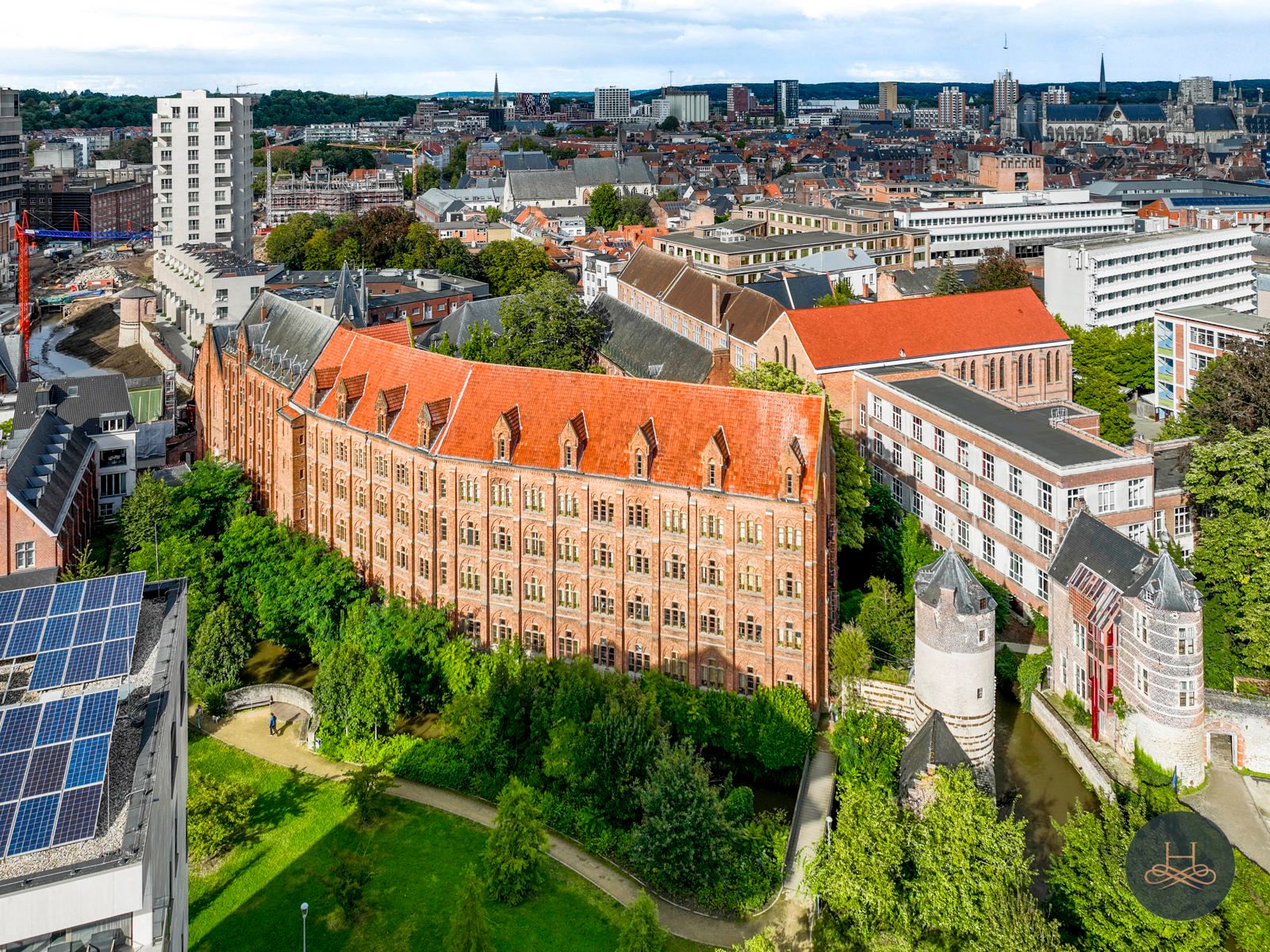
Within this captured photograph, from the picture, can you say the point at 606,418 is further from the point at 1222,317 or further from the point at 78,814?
the point at 1222,317

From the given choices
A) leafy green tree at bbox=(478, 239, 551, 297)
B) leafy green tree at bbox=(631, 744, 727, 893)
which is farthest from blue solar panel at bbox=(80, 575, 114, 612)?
leafy green tree at bbox=(478, 239, 551, 297)

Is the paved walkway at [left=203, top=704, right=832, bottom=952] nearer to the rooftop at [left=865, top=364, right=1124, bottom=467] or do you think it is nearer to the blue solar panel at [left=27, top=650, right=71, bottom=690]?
the blue solar panel at [left=27, top=650, right=71, bottom=690]

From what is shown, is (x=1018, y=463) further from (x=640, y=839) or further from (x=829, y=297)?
(x=829, y=297)

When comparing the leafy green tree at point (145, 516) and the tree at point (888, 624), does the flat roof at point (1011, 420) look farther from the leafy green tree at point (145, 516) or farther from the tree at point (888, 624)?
the leafy green tree at point (145, 516)

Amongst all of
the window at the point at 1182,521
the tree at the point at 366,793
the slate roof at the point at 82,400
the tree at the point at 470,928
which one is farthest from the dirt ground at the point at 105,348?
the window at the point at 1182,521

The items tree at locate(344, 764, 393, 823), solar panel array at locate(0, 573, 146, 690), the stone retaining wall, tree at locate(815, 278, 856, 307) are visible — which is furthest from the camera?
tree at locate(815, 278, 856, 307)
